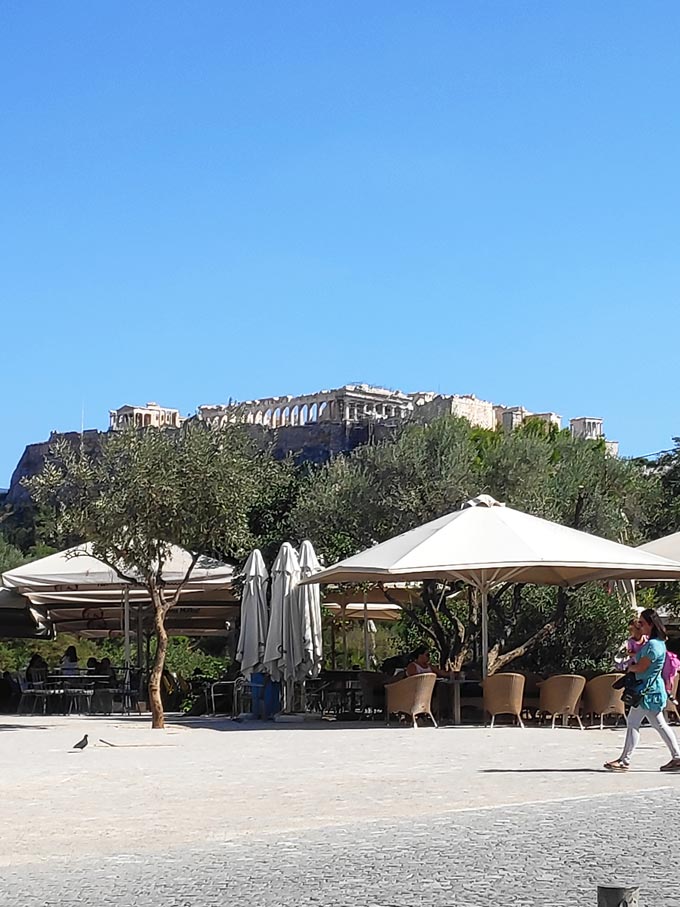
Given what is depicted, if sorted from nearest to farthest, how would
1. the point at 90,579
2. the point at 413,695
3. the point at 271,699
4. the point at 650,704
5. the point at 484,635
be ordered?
1. the point at 650,704
2. the point at 413,695
3. the point at 484,635
4. the point at 271,699
5. the point at 90,579

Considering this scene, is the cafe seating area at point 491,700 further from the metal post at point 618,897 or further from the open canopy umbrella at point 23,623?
the metal post at point 618,897

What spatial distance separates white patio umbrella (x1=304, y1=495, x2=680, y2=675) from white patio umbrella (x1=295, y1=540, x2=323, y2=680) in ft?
4.37

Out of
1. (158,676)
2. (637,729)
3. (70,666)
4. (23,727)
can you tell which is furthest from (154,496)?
(637,729)

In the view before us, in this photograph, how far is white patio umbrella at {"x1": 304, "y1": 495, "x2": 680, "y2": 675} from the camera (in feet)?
54.4

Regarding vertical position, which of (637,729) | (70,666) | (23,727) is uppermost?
(70,666)

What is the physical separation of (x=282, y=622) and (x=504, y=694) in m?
4.13

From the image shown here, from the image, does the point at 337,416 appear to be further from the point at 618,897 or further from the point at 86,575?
the point at 618,897

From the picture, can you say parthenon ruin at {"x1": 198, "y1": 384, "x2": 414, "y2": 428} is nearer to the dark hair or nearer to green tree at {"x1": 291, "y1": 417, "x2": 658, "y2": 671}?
green tree at {"x1": 291, "y1": 417, "x2": 658, "y2": 671}

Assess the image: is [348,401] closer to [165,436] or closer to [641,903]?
[165,436]

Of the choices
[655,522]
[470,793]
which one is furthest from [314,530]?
[470,793]

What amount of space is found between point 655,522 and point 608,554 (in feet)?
81.1

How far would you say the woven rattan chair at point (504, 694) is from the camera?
56.2 feet

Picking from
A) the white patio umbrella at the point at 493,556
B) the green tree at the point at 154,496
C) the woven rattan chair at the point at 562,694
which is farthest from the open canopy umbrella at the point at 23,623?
the woven rattan chair at the point at 562,694

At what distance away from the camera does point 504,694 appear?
17.1m
